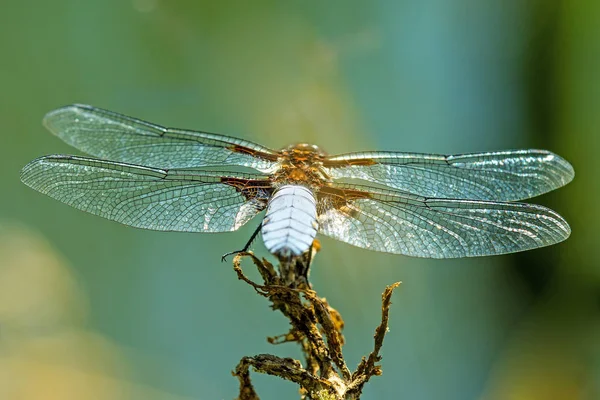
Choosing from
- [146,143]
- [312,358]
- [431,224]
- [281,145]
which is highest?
[281,145]

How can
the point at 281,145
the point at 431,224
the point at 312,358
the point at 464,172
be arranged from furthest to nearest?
the point at 281,145
the point at 464,172
the point at 431,224
the point at 312,358

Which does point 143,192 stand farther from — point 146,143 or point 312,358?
point 312,358

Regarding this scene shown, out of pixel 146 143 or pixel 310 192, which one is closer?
pixel 310 192

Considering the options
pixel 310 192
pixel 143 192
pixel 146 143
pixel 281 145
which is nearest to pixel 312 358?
pixel 310 192

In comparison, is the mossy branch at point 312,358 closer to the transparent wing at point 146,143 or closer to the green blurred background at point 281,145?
the transparent wing at point 146,143

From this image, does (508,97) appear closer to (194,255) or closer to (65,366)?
(194,255)

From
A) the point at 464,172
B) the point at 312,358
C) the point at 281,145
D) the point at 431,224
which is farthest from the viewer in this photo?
the point at 281,145
